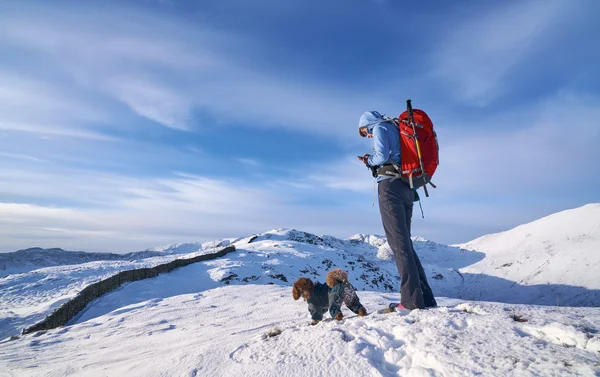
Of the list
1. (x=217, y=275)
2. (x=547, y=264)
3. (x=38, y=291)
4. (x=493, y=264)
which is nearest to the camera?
(x=38, y=291)

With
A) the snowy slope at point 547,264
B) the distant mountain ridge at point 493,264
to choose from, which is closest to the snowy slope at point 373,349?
the distant mountain ridge at point 493,264

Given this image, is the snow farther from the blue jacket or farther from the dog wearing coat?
the blue jacket

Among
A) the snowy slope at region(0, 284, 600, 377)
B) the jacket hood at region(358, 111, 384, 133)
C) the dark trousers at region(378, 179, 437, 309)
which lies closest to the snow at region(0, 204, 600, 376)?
the snowy slope at region(0, 284, 600, 377)

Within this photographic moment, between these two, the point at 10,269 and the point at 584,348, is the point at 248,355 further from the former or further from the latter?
the point at 10,269

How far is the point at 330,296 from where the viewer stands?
176 inches

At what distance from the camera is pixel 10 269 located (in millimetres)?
29406

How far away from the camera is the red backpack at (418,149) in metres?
4.02

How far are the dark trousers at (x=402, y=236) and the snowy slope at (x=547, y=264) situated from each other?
46.5ft

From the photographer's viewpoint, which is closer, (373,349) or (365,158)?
(373,349)

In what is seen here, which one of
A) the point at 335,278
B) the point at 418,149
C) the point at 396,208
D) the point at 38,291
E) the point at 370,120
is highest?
the point at 370,120

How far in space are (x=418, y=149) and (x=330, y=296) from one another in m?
2.29

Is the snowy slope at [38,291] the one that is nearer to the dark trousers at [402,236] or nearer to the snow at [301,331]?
the snow at [301,331]

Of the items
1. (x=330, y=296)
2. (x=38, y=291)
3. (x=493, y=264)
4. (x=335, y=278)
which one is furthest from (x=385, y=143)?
(x=493, y=264)

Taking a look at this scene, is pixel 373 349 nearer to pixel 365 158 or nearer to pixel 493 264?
pixel 365 158
